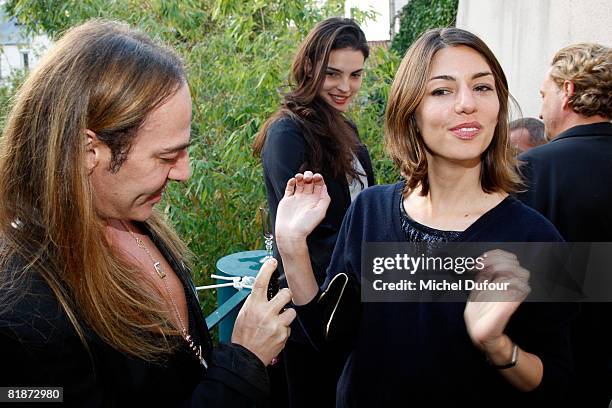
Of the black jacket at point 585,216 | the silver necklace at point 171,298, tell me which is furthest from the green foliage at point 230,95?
the silver necklace at point 171,298

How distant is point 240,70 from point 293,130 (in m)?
2.03

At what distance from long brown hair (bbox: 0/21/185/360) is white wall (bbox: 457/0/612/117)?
3483 mm

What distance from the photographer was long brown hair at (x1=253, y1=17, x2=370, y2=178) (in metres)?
2.84

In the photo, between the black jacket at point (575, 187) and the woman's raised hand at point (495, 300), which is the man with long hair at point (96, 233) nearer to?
the woman's raised hand at point (495, 300)

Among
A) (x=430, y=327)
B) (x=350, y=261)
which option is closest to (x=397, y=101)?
(x=350, y=261)

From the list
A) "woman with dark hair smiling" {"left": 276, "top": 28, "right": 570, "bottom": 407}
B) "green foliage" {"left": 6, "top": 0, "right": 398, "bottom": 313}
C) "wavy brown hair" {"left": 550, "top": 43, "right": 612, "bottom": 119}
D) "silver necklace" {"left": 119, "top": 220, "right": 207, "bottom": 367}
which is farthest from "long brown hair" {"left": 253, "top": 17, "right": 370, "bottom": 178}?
"green foliage" {"left": 6, "top": 0, "right": 398, "bottom": 313}

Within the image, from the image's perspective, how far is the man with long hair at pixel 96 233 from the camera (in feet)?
3.97

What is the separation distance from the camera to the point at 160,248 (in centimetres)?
177

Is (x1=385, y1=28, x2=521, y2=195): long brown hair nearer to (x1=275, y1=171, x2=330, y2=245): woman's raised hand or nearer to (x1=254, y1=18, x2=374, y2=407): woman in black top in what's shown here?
(x1=275, y1=171, x2=330, y2=245): woman's raised hand

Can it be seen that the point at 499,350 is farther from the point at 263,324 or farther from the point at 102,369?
the point at 102,369

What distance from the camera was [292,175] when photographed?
273cm

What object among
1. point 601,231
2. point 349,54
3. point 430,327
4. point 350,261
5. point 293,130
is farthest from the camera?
point 349,54

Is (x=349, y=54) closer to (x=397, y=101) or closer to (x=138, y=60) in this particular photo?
(x=397, y=101)

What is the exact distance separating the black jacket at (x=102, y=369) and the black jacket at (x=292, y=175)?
44.9 inches
